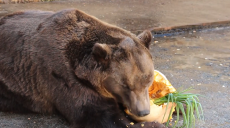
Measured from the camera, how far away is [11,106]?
12.6 feet

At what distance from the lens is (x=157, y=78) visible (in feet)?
12.3

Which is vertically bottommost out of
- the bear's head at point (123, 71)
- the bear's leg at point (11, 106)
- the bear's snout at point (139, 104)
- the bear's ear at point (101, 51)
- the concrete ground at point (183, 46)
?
the bear's leg at point (11, 106)

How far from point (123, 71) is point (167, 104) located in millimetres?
737

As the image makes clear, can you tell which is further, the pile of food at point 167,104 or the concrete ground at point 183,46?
the concrete ground at point 183,46

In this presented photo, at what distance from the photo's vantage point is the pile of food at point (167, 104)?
3404mm

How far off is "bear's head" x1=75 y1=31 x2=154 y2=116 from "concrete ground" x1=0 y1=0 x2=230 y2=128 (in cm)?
84

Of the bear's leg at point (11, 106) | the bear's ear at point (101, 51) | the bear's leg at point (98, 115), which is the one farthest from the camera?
the bear's leg at point (11, 106)

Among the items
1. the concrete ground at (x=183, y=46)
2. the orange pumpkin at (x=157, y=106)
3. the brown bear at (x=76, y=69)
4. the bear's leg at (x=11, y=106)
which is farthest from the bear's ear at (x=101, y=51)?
the bear's leg at (x=11, y=106)

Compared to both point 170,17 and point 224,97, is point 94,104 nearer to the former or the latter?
point 224,97

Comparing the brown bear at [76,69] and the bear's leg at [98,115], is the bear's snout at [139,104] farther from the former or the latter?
the bear's leg at [98,115]

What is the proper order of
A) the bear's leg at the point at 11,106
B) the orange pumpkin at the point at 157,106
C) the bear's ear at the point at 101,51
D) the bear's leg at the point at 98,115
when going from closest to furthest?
the bear's ear at the point at 101,51
the bear's leg at the point at 98,115
the orange pumpkin at the point at 157,106
the bear's leg at the point at 11,106

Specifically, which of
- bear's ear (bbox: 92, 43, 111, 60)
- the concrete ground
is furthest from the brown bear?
the concrete ground

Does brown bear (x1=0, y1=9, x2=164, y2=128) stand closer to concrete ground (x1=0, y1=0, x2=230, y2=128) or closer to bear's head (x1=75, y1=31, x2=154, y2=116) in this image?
bear's head (x1=75, y1=31, x2=154, y2=116)

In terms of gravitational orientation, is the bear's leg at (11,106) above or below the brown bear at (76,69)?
below
